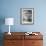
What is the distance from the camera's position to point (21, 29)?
4.57m

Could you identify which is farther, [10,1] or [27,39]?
[10,1]

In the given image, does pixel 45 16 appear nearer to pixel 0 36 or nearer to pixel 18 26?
pixel 18 26

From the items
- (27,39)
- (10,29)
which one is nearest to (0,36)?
(10,29)

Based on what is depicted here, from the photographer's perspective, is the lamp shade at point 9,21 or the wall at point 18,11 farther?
the wall at point 18,11

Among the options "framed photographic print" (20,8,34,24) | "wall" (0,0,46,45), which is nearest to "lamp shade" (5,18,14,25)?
"wall" (0,0,46,45)

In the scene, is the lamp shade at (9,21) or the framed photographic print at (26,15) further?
the framed photographic print at (26,15)

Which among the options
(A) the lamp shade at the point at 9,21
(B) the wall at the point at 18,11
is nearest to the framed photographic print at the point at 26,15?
(B) the wall at the point at 18,11

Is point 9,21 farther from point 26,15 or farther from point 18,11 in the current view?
point 26,15

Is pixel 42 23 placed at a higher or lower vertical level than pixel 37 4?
lower

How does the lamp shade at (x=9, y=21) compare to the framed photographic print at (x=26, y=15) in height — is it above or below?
below

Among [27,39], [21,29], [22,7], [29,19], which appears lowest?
[27,39]

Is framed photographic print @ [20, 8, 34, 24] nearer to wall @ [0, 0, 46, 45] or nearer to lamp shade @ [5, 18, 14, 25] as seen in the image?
wall @ [0, 0, 46, 45]

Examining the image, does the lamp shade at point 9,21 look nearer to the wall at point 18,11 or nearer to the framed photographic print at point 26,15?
the wall at point 18,11

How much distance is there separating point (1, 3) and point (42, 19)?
60.1 inches
